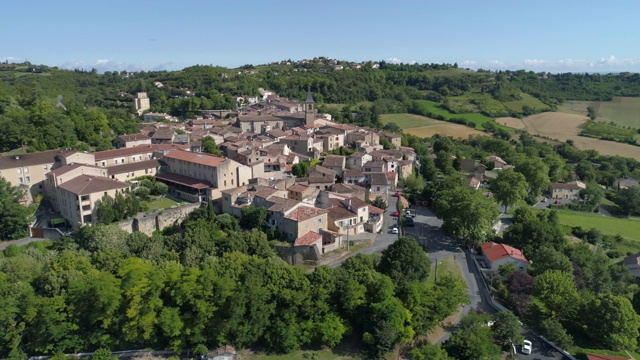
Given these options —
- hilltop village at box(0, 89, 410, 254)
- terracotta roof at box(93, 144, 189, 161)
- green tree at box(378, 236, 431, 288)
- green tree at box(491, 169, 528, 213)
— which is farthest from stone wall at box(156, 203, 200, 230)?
green tree at box(491, 169, 528, 213)

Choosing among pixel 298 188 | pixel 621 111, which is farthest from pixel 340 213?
pixel 621 111

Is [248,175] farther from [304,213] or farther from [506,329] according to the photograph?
[506,329]

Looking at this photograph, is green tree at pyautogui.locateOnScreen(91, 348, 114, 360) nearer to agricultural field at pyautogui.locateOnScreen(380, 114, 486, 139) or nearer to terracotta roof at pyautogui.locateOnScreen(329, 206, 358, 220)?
terracotta roof at pyautogui.locateOnScreen(329, 206, 358, 220)

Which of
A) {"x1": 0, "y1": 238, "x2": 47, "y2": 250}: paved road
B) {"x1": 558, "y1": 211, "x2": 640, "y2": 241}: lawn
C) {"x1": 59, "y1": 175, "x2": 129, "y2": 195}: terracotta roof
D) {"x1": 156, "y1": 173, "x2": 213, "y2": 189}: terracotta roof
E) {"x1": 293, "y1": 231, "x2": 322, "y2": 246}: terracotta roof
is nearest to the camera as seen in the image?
{"x1": 293, "y1": 231, "x2": 322, "y2": 246}: terracotta roof

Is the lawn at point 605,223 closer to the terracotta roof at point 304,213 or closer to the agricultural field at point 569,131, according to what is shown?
the terracotta roof at point 304,213

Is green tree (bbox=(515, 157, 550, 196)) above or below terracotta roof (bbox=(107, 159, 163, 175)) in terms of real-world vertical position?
below

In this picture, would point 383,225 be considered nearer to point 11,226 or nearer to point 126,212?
point 126,212
